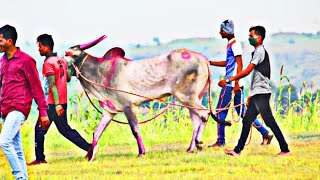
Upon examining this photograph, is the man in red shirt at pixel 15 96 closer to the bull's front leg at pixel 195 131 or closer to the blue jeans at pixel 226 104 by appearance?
the bull's front leg at pixel 195 131

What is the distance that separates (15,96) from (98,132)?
1707mm

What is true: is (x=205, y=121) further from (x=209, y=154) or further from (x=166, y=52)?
(x=166, y=52)

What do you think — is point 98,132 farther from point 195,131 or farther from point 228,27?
point 228,27

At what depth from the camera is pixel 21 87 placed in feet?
21.7

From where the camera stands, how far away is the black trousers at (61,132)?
26.2 feet

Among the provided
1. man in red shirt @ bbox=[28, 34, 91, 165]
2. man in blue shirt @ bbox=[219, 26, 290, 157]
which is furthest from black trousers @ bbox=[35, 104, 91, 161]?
man in blue shirt @ bbox=[219, 26, 290, 157]

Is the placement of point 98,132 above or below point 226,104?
below

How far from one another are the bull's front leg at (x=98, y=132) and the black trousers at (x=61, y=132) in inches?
2.9

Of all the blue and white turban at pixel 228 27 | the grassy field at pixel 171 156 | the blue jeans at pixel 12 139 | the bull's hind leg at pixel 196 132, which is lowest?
the grassy field at pixel 171 156

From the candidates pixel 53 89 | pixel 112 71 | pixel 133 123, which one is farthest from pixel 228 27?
pixel 53 89

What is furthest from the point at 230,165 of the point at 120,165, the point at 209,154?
the point at 120,165

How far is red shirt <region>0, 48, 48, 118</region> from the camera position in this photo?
6.55 meters

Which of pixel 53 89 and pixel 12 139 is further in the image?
pixel 53 89

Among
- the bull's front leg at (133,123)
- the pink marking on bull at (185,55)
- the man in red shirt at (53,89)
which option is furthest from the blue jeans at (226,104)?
the man in red shirt at (53,89)
